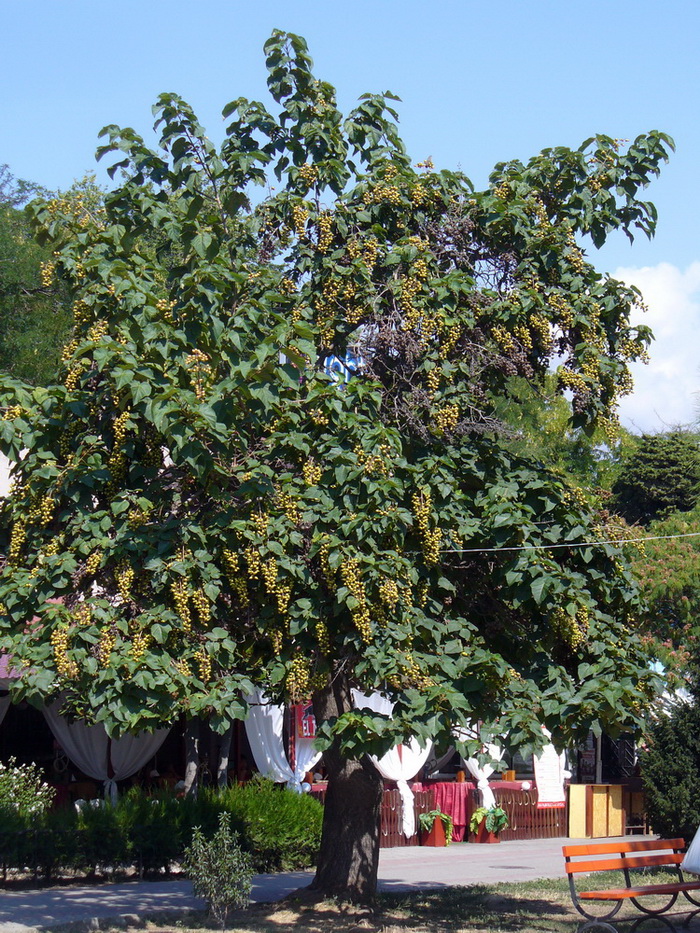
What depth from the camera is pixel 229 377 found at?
8.34 m

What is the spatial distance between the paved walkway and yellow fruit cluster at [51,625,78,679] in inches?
147

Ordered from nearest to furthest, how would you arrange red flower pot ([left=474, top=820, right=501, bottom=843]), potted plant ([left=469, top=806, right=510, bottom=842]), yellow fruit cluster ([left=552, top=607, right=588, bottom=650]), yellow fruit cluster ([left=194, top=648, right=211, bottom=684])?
1. yellow fruit cluster ([left=194, top=648, right=211, bottom=684])
2. yellow fruit cluster ([left=552, top=607, right=588, bottom=650])
3. potted plant ([left=469, top=806, right=510, bottom=842])
4. red flower pot ([left=474, top=820, right=501, bottom=843])

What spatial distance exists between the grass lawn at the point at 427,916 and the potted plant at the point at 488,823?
227 inches

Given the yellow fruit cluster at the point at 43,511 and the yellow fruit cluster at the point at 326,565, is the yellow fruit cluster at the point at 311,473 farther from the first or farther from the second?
the yellow fruit cluster at the point at 43,511

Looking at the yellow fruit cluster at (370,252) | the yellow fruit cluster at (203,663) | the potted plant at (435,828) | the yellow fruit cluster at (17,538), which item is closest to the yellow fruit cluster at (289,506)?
the yellow fruit cluster at (203,663)

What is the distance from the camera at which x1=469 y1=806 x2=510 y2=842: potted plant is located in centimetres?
1903

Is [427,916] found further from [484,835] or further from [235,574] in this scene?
[484,835]

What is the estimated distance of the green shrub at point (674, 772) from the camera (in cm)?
1558

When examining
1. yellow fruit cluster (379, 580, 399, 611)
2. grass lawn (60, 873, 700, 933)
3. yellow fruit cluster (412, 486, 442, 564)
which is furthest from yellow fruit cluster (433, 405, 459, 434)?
grass lawn (60, 873, 700, 933)

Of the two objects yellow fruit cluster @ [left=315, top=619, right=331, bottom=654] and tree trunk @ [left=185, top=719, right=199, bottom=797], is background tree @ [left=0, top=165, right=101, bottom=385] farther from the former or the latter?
yellow fruit cluster @ [left=315, top=619, right=331, bottom=654]

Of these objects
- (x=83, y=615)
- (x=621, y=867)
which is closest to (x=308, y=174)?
(x=83, y=615)

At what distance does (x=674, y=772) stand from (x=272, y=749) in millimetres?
6163

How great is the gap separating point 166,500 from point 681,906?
26.1 feet

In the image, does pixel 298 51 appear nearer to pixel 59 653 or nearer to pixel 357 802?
pixel 59 653
